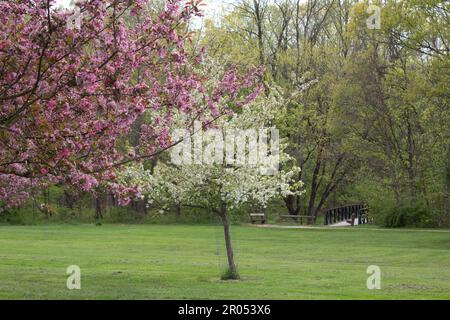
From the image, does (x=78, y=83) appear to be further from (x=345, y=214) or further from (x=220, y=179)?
(x=345, y=214)

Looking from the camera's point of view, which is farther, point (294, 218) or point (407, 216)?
point (294, 218)

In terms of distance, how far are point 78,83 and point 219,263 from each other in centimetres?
1231

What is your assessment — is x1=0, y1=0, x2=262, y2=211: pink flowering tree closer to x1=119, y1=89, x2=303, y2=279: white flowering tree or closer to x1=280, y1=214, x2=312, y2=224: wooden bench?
x1=119, y1=89, x2=303, y2=279: white flowering tree

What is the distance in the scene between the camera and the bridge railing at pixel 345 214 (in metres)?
45.3

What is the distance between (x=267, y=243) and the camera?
1194 inches

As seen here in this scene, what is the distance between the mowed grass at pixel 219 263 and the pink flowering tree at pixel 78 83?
400 centimetres

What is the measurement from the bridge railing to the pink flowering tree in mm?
34810

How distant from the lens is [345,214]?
47.9 meters

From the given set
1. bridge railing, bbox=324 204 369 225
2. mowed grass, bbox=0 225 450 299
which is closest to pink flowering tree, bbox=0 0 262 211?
mowed grass, bbox=0 225 450 299

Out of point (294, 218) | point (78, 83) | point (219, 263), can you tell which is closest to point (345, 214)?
point (294, 218)

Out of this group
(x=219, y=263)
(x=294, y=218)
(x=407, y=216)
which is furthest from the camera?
(x=294, y=218)

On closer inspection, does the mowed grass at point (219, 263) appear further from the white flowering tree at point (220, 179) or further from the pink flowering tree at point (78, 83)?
the pink flowering tree at point (78, 83)

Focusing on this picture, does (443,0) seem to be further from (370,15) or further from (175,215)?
(175,215)

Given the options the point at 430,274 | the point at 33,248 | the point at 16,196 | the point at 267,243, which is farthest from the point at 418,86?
the point at 16,196
